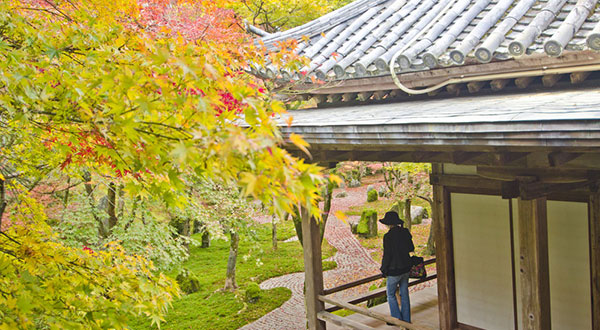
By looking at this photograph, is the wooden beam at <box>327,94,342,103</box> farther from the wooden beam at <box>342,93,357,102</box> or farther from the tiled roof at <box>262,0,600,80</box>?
the tiled roof at <box>262,0,600,80</box>

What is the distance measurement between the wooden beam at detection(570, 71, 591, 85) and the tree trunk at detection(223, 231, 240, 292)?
11.2 m

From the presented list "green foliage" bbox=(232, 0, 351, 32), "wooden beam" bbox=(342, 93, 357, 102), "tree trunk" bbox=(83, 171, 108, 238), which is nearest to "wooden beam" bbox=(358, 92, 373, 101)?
"wooden beam" bbox=(342, 93, 357, 102)

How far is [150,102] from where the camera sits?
2.46 m

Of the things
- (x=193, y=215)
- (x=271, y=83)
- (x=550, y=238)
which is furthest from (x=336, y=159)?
(x=193, y=215)

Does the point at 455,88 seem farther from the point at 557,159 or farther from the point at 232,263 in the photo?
the point at 232,263

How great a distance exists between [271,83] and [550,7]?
11.0 feet

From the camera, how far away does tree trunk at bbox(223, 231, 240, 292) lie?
14.6 meters

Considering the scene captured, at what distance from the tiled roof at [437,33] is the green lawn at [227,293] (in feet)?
28.9

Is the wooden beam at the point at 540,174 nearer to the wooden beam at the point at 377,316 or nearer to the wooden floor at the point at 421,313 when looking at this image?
the wooden beam at the point at 377,316

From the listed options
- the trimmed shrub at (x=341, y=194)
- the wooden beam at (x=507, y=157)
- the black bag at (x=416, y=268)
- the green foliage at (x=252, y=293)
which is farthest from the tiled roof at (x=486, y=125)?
the trimmed shrub at (x=341, y=194)

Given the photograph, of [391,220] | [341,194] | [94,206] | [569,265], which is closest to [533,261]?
[569,265]

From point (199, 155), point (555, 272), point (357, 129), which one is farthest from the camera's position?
A: point (555, 272)

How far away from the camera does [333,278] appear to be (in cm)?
1659

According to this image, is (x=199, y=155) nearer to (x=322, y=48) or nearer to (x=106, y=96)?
(x=106, y=96)
